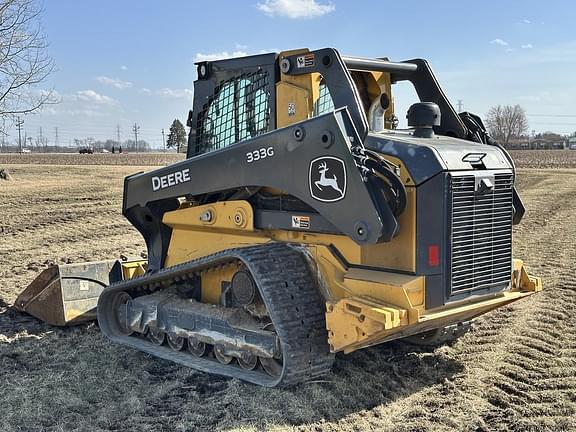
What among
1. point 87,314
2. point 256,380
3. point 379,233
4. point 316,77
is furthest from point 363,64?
point 87,314

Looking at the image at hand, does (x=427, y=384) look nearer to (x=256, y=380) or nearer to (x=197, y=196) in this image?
(x=256, y=380)

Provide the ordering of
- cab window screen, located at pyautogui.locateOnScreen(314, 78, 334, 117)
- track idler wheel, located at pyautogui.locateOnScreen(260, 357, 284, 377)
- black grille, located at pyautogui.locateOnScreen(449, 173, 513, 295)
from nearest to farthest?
black grille, located at pyautogui.locateOnScreen(449, 173, 513, 295) → track idler wheel, located at pyautogui.locateOnScreen(260, 357, 284, 377) → cab window screen, located at pyautogui.locateOnScreen(314, 78, 334, 117)

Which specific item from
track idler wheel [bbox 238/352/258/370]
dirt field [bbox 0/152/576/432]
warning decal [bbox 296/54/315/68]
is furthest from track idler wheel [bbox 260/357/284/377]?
warning decal [bbox 296/54/315/68]

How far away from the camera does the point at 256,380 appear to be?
5.37 meters

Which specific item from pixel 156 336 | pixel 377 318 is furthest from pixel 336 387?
pixel 156 336

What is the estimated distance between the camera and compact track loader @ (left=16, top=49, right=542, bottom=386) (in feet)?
16.2

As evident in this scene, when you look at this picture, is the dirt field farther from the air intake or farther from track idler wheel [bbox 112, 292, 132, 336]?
the air intake

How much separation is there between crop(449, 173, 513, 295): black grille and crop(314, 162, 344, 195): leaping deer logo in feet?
2.72

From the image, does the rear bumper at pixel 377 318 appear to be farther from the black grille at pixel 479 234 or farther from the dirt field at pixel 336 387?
the dirt field at pixel 336 387

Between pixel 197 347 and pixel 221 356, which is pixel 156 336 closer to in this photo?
pixel 197 347

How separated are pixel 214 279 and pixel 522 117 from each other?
12175cm

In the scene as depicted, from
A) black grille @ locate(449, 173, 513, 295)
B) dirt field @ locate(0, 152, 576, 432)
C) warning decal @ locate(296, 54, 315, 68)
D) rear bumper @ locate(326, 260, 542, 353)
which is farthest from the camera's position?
warning decal @ locate(296, 54, 315, 68)

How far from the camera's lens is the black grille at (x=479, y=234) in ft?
16.5

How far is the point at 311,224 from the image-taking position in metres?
5.49
